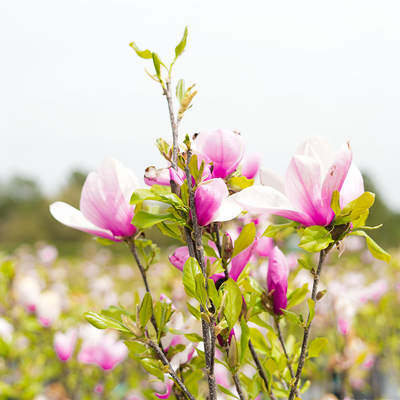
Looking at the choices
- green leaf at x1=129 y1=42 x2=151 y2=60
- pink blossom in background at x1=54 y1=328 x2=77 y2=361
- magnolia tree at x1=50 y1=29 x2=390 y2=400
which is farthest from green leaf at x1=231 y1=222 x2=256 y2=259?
pink blossom in background at x1=54 y1=328 x2=77 y2=361

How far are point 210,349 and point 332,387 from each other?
7.51ft

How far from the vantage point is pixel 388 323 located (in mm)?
2545

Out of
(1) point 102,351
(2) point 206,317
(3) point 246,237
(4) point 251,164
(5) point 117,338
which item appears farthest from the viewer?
(5) point 117,338

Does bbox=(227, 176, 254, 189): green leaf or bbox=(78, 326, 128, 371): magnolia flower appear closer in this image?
bbox=(227, 176, 254, 189): green leaf

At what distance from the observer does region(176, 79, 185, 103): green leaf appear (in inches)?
22.0

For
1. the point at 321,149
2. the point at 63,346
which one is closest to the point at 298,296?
the point at 321,149

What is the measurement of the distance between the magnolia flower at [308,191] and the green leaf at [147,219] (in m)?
0.12

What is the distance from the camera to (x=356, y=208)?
0.49 meters

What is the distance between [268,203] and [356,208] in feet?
0.41

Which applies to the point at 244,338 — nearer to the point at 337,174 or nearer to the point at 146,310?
the point at 146,310

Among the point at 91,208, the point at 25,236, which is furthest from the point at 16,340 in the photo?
the point at 25,236

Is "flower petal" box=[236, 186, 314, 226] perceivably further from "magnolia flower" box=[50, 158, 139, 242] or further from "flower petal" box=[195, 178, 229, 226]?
"magnolia flower" box=[50, 158, 139, 242]

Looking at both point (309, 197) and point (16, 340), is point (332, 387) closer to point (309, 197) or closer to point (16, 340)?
point (16, 340)

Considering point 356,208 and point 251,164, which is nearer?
point 356,208
